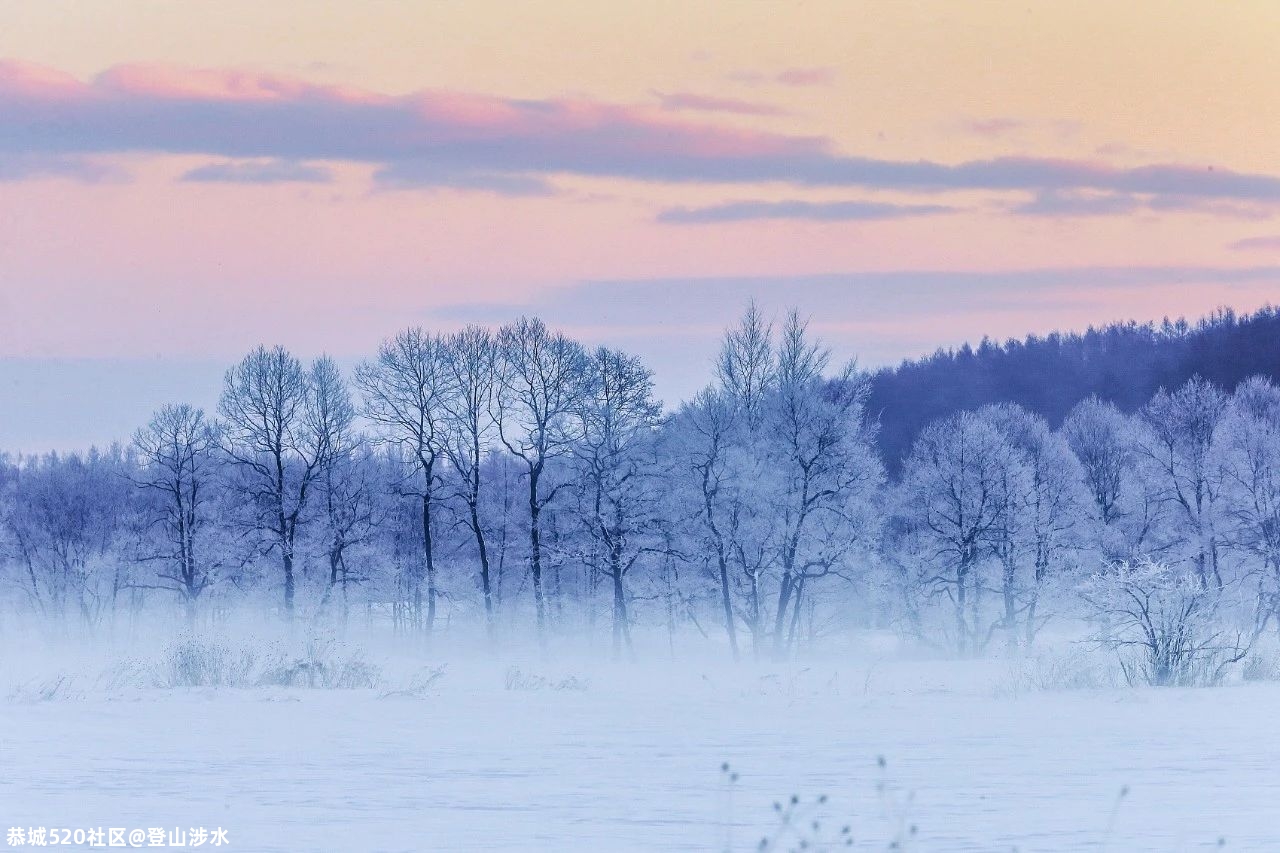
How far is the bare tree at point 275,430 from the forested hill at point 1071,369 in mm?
61288

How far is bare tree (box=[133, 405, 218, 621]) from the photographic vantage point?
63.0m

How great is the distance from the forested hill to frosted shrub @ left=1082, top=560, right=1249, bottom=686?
276ft

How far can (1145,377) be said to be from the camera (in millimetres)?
128375

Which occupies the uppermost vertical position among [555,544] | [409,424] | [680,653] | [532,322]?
[532,322]

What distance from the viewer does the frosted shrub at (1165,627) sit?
27.4 meters

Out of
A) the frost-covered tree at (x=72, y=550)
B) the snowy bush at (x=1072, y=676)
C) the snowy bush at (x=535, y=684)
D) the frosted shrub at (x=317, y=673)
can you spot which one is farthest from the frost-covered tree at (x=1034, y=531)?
the frost-covered tree at (x=72, y=550)

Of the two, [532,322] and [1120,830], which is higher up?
[532,322]

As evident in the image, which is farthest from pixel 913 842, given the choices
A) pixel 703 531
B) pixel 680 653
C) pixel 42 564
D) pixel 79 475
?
pixel 79 475

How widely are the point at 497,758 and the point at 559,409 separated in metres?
38.7

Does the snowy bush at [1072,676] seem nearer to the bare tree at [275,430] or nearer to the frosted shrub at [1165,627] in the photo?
the frosted shrub at [1165,627]

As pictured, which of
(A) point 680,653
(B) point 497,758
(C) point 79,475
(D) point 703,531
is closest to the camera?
(B) point 497,758

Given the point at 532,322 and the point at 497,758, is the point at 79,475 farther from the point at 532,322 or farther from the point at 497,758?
the point at 497,758

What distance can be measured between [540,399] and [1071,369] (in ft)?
313

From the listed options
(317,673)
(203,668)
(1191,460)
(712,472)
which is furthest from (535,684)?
(1191,460)
